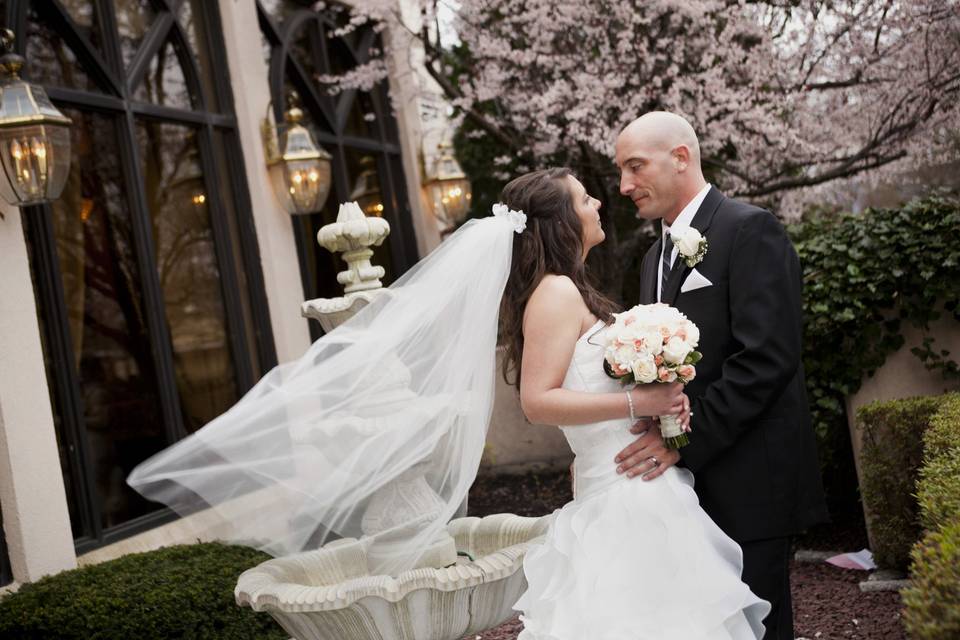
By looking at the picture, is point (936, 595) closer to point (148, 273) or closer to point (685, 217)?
point (685, 217)

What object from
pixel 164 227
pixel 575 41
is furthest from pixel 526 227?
pixel 575 41

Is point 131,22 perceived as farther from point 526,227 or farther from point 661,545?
point 661,545

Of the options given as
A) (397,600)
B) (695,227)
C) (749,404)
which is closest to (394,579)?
(397,600)

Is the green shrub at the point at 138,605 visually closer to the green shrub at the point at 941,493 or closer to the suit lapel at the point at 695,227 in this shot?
the suit lapel at the point at 695,227

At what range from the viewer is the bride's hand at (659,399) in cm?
285

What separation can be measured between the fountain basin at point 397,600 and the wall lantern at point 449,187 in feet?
22.3

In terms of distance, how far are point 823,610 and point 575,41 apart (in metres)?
5.32

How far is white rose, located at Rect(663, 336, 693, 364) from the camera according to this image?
275 cm

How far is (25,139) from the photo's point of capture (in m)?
4.84

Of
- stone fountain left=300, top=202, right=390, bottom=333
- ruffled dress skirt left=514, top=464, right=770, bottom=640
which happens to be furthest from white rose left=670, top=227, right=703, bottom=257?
stone fountain left=300, top=202, right=390, bottom=333

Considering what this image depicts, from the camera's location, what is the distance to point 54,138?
194 inches

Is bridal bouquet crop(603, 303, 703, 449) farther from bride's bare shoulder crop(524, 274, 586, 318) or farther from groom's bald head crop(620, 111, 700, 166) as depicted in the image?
groom's bald head crop(620, 111, 700, 166)

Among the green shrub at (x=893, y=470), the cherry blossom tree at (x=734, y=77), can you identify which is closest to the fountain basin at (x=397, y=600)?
the green shrub at (x=893, y=470)

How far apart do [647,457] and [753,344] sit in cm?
48
